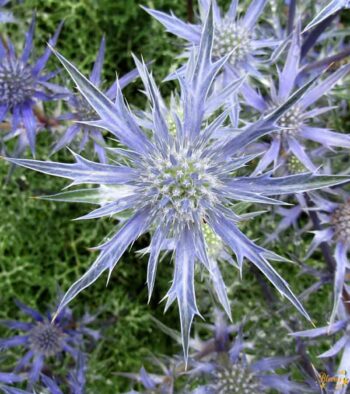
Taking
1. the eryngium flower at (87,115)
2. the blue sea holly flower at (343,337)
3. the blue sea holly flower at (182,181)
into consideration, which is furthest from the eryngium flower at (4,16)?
the blue sea holly flower at (343,337)

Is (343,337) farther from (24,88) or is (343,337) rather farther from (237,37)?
(24,88)

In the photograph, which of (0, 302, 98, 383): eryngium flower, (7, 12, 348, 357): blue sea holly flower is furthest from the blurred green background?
(7, 12, 348, 357): blue sea holly flower

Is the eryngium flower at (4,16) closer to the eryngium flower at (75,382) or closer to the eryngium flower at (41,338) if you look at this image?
the eryngium flower at (41,338)

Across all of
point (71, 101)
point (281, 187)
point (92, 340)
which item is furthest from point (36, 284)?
point (281, 187)

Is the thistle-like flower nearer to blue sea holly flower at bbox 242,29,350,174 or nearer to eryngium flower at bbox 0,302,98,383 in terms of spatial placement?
blue sea holly flower at bbox 242,29,350,174

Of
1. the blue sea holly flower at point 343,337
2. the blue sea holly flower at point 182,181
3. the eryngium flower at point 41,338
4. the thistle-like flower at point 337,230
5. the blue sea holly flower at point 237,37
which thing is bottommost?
the eryngium flower at point 41,338

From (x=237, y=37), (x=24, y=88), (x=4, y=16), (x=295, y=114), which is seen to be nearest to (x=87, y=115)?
(x=24, y=88)
